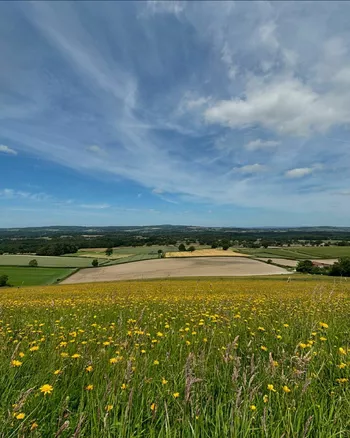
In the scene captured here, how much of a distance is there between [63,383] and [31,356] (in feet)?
3.05

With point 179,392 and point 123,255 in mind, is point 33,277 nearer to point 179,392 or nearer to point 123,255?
point 123,255

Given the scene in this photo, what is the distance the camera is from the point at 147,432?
2352 millimetres

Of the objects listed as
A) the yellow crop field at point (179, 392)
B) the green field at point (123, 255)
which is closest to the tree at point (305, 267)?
the green field at point (123, 255)

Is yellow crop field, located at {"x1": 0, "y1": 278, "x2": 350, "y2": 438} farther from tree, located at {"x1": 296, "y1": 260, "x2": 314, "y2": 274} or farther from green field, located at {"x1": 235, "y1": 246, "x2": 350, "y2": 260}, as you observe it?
green field, located at {"x1": 235, "y1": 246, "x2": 350, "y2": 260}

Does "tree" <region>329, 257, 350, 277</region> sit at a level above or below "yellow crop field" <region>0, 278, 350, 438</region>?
below

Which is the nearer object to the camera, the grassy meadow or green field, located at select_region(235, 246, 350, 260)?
the grassy meadow

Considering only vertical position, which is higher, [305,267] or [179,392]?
[179,392]

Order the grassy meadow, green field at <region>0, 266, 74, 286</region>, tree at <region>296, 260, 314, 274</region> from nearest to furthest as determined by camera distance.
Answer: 1. green field at <region>0, 266, 74, 286</region>
2. the grassy meadow
3. tree at <region>296, 260, 314, 274</region>

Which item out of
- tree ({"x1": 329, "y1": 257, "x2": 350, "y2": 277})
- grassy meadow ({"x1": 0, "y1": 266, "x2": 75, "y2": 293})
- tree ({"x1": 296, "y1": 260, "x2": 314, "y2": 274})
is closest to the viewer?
grassy meadow ({"x1": 0, "y1": 266, "x2": 75, "y2": 293})

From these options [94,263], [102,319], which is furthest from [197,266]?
[102,319]

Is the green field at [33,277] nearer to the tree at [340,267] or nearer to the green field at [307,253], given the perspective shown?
the tree at [340,267]

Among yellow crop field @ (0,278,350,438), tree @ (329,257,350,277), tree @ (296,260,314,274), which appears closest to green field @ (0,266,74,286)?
tree @ (296,260,314,274)

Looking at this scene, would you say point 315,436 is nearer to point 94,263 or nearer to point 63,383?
point 63,383

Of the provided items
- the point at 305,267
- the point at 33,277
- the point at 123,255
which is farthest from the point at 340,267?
the point at 123,255
